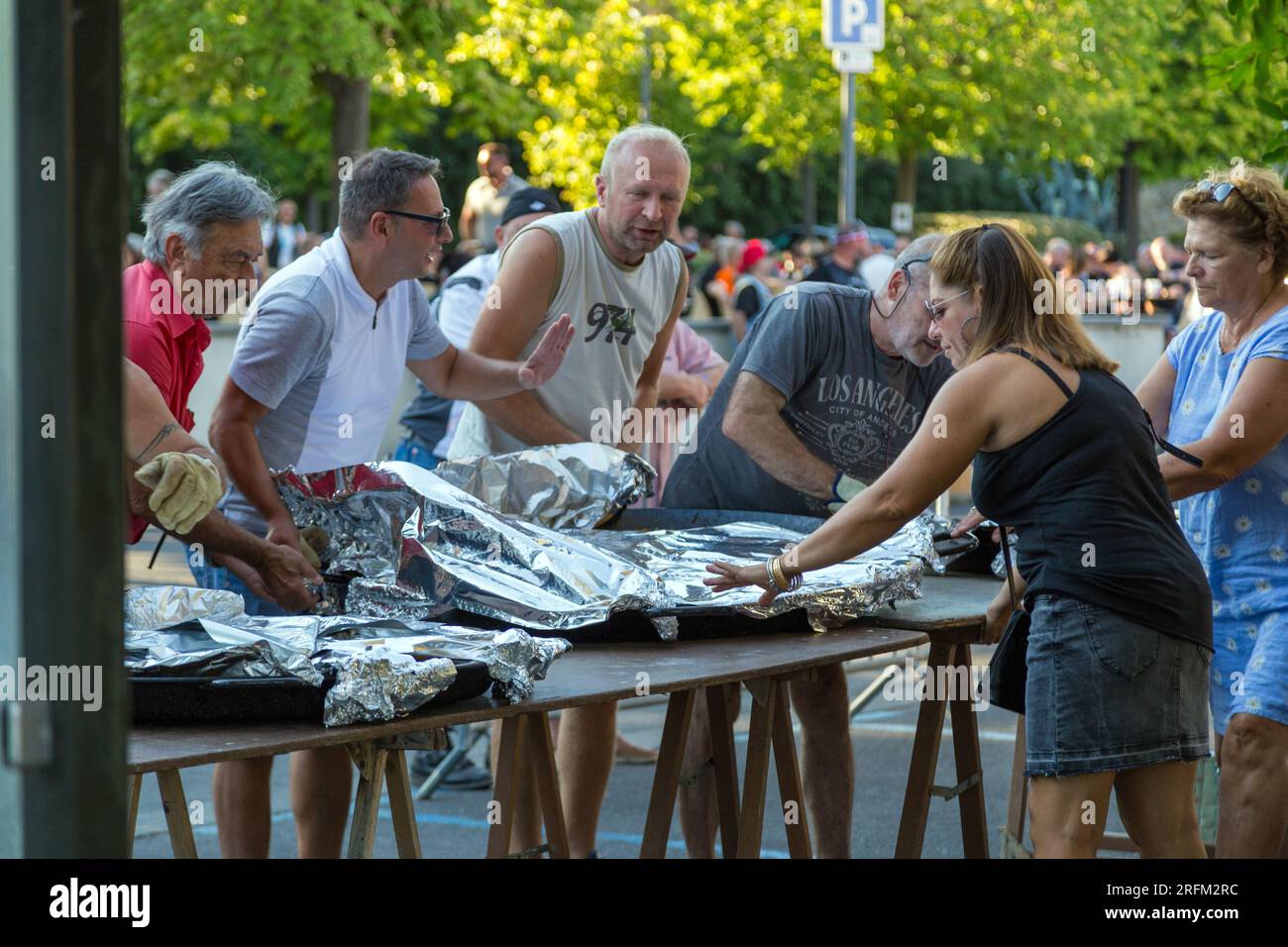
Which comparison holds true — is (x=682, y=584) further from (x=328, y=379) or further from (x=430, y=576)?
(x=328, y=379)

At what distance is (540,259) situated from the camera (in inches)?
171

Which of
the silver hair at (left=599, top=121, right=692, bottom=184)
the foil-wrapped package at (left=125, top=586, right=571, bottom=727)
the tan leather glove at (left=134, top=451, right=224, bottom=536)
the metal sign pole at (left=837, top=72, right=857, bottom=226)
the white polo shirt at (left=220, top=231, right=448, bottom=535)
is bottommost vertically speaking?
the foil-wrapped package at (left=125, top=586, right=571, bottom=727)

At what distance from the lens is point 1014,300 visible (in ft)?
9.76

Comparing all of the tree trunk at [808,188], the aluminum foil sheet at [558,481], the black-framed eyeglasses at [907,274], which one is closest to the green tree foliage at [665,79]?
the tree trunk at [808,188]

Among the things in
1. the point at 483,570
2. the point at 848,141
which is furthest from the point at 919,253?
the point at 848,141

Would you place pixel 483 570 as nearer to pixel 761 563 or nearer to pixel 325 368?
pixel 761 563

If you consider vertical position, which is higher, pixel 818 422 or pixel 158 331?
pixel 158 331

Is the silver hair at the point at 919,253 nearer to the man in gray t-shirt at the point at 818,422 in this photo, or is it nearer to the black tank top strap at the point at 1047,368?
the man in gray t-shirt at the point at 818,422

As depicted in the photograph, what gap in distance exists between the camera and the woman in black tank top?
9.50 ft

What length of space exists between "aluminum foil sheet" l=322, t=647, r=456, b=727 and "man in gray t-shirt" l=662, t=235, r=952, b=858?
160 centimetres

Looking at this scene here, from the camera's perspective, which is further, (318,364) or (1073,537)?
(318,364)

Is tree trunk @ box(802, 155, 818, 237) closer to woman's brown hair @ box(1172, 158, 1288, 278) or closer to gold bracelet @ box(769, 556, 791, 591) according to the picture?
woman's brown hair @ box(1172, 158, 1288, 278)

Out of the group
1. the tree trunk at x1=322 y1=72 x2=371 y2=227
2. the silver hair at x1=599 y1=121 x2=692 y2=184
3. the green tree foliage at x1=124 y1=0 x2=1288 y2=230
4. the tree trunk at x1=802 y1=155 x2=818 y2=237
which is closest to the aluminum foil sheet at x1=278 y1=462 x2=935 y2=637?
the silver hair at x1=599 y1=121 x2=692 y2=184

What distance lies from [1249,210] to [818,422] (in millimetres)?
1146
